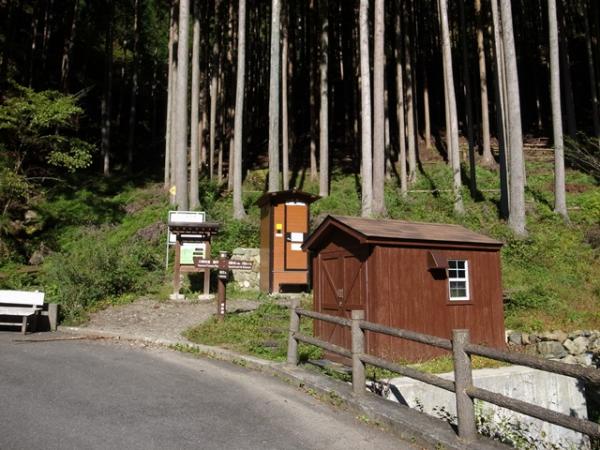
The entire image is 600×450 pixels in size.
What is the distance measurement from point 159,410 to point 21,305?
7.76m

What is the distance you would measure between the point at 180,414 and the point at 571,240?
59.0ft

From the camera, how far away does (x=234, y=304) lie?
564 inches

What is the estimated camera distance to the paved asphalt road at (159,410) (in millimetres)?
4801

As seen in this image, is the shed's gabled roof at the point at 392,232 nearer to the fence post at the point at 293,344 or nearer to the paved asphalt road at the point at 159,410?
the fence post at the point at 293,344

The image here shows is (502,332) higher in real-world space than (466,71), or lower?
lower

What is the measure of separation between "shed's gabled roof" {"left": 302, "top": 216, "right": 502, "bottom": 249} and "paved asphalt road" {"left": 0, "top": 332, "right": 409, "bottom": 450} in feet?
11.2

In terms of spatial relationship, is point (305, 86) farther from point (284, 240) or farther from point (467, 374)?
point (467, 374)

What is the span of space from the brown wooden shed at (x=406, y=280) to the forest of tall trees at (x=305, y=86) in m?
8.38

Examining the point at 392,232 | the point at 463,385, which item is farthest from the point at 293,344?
the point at 463,385

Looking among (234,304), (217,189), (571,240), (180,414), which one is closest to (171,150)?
(217,189)

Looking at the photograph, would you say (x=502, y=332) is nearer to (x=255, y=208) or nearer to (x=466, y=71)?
(x=255, y=208)

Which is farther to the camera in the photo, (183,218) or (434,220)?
(434,220)

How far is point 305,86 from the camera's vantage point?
43.8 m

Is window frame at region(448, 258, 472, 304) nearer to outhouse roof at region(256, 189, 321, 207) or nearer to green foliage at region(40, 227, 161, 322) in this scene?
outhouse roof at region(256, 189, 321, 207)
